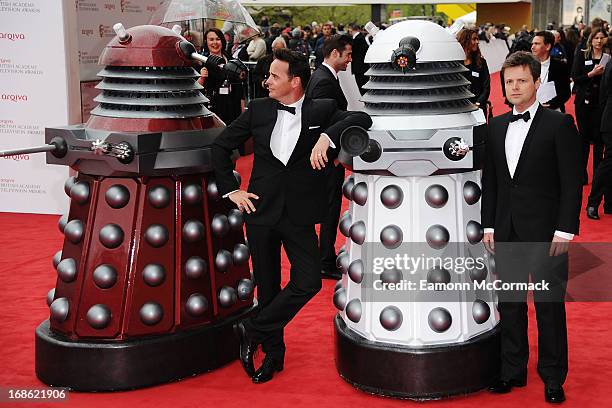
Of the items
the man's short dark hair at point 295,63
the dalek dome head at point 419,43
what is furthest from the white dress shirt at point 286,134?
the dalek dome head at point 419,43

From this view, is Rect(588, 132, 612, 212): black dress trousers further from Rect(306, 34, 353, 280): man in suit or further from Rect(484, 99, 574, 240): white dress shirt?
Rect(484, 99, 574, 240): white dress shirt

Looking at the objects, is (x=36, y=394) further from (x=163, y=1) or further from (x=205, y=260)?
(x=163, y=1)

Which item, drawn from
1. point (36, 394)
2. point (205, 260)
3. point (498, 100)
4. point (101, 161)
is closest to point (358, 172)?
point (205, 260)

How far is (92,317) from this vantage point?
4273 millimetres

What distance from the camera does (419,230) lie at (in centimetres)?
413

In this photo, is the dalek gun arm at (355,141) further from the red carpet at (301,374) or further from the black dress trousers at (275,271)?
the red carpet at (301,374)

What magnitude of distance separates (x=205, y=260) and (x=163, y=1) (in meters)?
6.16

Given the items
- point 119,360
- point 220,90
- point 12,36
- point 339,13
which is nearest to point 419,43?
point 119,360

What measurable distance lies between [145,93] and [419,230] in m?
1.52

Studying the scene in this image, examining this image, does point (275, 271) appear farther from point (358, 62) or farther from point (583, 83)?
point (583, 83)

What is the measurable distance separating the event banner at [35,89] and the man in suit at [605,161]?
16.4 ft

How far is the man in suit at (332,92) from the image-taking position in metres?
6.26

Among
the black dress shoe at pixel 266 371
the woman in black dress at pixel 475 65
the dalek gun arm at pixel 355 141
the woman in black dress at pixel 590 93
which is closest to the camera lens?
the dalek gun arm at pixel 355 141

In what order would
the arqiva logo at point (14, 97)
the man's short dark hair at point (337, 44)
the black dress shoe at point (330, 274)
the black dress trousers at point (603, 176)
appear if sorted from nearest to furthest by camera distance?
1. the man's short dark hair at point (337, 44)
2. the black dress shoe at point (330, 274)
3. the black dress trousers at point (603, 176)
4. the arqiva logo at point (14, 97)
